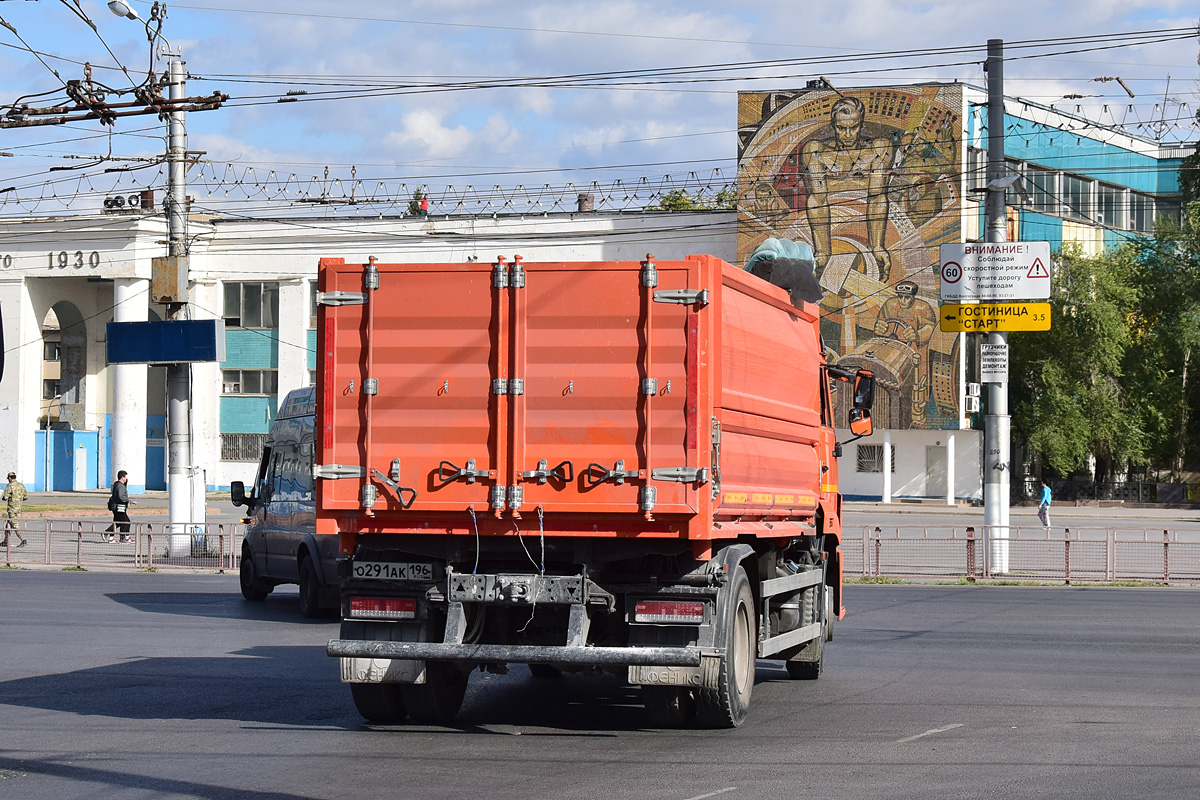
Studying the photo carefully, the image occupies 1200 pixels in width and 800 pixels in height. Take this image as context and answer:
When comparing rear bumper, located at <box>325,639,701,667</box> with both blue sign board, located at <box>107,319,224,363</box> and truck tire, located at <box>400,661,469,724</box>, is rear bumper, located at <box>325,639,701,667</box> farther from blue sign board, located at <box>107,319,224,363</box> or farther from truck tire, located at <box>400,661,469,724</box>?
blue sign board, located at <box>107,319,224,363</box>

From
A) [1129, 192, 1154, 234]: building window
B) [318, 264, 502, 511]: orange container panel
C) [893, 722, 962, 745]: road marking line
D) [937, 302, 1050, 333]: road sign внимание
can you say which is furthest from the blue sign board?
[1129, 192, 1154, 234]: building window

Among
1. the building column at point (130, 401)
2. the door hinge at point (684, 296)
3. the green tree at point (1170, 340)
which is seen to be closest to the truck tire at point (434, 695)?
the door hinge at point (684, 296)

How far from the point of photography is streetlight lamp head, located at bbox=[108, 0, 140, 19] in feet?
75.2

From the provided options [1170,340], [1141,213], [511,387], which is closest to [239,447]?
[1170,340]

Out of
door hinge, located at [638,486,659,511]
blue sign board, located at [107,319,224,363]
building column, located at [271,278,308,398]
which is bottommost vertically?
door hinge, located at [638,486,659,511]

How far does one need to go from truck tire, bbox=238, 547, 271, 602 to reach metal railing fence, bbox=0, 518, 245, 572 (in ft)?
20.3

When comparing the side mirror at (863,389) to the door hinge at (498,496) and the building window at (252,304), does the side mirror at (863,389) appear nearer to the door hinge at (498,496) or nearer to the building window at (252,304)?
the door hinge at (498,496)

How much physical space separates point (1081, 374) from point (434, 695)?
55.5 m

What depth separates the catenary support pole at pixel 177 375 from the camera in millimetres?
27750

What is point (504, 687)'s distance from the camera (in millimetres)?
12258

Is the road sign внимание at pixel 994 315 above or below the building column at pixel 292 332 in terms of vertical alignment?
below

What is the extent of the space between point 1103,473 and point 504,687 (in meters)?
57.5

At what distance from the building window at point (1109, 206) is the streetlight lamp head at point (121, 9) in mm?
53515

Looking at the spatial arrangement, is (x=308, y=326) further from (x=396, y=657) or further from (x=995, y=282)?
(x=396, y=657)
